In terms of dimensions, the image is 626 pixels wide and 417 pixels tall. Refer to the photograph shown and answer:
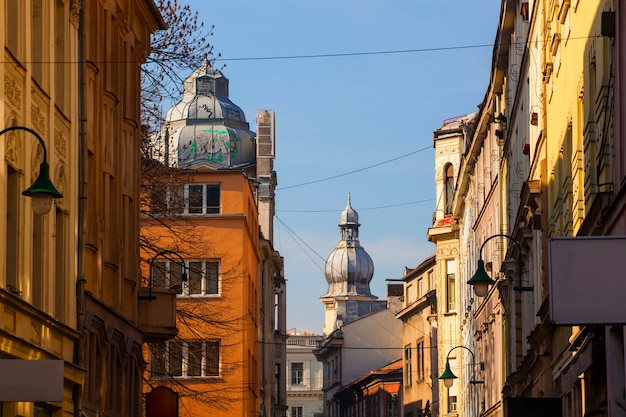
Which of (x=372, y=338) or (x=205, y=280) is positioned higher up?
(x=372, y=338)

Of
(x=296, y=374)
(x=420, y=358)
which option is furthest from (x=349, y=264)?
(x=420, y=358)

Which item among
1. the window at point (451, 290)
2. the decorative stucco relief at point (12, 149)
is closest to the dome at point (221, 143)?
the window at point (451, 290)

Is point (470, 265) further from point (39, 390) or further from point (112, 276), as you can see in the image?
point (39, 390)

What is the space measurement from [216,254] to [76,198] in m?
33.3

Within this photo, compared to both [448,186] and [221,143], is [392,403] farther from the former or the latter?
[221,143]

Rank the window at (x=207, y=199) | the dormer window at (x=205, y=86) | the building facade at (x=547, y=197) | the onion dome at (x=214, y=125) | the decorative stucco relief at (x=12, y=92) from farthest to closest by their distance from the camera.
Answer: the dormer window at (x=205, y=86), the onion dome at (x=214, y=125), the window at (x=207, y=199), the decorative stucco relief at (x=12, y=92), the building facade at (x=547, y=197)

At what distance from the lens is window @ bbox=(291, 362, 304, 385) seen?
15650 cm

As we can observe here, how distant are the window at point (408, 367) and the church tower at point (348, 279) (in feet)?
221

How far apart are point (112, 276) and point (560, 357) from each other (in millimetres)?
7915

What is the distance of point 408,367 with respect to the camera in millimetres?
90812

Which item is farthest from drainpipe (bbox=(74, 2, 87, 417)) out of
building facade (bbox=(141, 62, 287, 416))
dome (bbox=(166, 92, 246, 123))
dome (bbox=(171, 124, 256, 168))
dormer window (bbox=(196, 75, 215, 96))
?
dormer window (bbox=(196, 75, 215, 96))

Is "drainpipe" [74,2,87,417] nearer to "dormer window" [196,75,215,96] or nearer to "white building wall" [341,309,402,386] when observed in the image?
"dormer window" [196,75,215,96]

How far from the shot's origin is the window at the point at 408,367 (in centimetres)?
Result: 8938

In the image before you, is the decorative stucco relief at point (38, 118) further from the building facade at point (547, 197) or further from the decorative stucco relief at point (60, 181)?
the building facade at point (547, 197)
